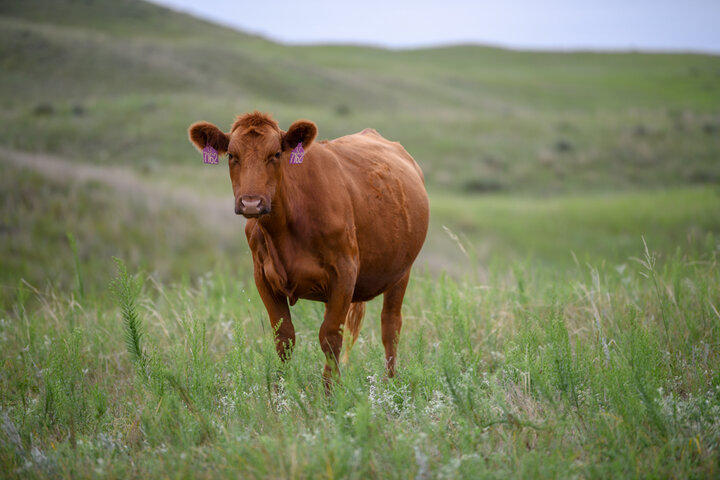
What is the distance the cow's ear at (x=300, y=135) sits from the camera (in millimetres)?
3465

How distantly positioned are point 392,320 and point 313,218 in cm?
142

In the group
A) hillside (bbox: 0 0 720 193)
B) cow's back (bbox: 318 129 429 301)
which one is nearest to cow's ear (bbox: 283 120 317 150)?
cow's back (bbox: 318 129 429 301)

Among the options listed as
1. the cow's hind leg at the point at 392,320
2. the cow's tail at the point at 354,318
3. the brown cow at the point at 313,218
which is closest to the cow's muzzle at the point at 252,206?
the brown cow at the point at 313,218

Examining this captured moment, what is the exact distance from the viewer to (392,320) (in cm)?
460

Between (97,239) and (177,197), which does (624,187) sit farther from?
(97,239)

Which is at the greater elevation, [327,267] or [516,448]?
[327,267]

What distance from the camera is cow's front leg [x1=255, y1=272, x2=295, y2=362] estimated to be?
3812 mm

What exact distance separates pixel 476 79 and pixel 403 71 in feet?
30.5

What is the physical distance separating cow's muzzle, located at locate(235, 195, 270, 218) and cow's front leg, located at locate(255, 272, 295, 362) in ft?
2.46

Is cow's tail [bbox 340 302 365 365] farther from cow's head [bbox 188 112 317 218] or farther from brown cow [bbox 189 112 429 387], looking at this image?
cow's head [bbox 188 112 317 218]

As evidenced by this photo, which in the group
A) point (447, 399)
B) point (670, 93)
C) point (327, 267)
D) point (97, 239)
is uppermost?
point (670, 93)

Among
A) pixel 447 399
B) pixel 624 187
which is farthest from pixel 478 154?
pixel 447 399

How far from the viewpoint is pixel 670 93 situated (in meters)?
54.6

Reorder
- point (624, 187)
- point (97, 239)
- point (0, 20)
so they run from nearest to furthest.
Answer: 1. point (97, 239)
2. point (624, 187)
3. point (0, 20)
